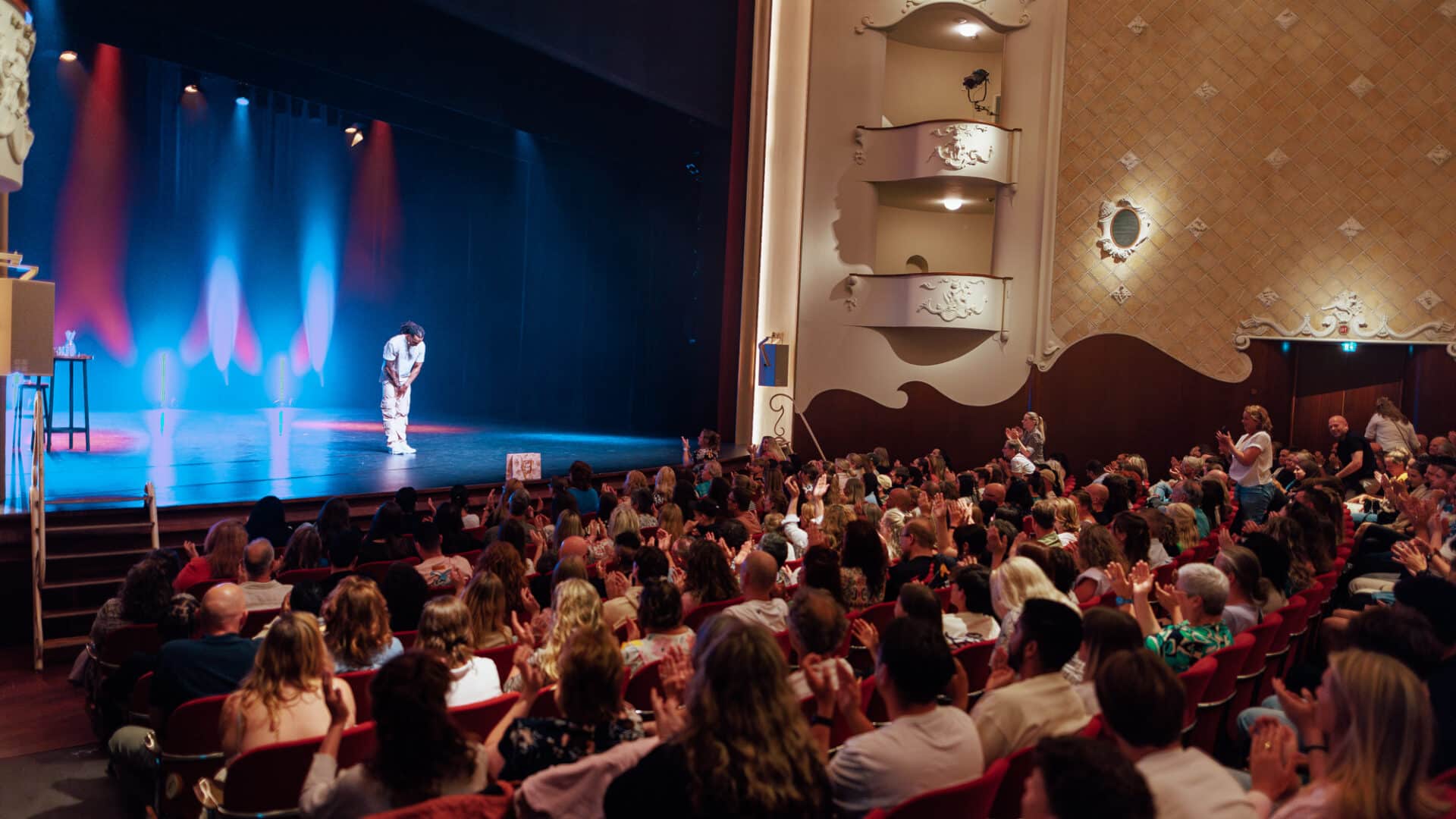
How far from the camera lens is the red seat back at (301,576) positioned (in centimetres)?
514

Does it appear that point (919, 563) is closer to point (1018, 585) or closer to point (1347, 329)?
point (1018, 585)

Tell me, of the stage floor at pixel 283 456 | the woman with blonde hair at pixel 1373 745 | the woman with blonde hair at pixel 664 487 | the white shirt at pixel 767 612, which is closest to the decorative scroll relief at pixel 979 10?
the stage floor at pixel 283 456

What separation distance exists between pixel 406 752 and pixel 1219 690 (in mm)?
2792

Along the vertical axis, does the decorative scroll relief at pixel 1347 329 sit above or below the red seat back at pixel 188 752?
above

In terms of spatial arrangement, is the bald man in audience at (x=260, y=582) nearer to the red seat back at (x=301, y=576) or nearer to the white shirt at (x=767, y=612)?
the red seat back at (x=301, y=576)

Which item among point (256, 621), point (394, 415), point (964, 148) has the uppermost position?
point (964, 148)

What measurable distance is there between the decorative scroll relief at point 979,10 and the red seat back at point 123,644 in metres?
13.2

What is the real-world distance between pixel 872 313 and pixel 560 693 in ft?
42.5

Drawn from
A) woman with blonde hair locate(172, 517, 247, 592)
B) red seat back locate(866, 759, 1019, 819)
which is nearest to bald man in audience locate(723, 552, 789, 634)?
red seat back locate(866, 759, 1019, 819)

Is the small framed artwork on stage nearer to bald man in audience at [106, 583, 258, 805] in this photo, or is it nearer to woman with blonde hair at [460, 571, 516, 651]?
woman with blonde hair at [460, 571, 516, 651]

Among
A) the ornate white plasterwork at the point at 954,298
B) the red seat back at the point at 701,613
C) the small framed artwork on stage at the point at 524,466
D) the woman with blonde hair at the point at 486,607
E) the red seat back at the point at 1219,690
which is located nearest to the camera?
the red seat back at the point at 1219,690

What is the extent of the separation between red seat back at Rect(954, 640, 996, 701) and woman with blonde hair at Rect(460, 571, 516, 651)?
64.9 inches

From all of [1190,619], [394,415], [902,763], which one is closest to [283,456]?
[394,415]

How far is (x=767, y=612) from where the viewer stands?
4.02m
